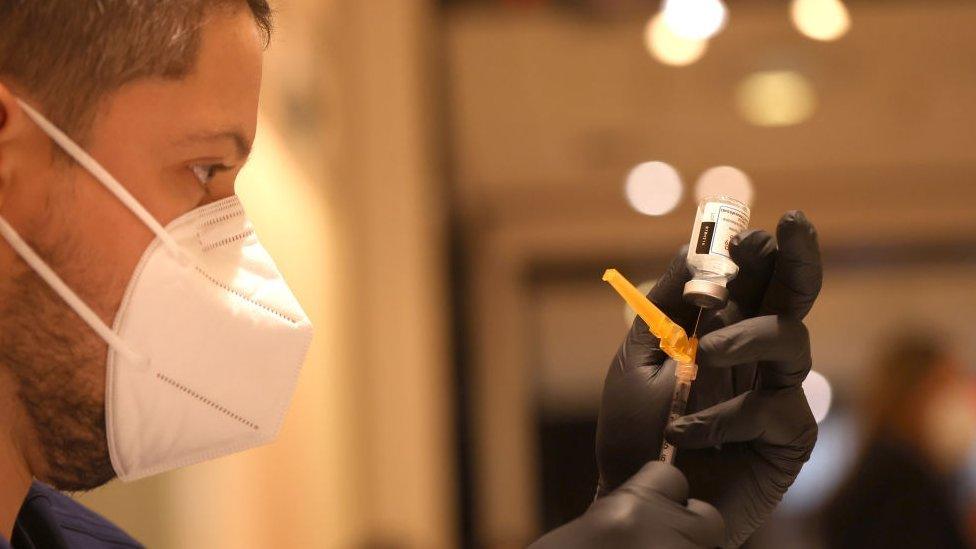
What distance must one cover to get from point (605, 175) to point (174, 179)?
130 inches

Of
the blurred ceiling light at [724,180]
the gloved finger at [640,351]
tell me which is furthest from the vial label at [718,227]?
the blurred ceiling light at [724,180]

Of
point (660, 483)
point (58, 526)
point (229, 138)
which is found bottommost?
point (58, 526)

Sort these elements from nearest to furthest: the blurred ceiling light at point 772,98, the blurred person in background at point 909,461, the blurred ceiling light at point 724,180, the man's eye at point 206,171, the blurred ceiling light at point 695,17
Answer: the man's eye at point 206,171 < the blurred person in background at point 909,461 < the blurred ceiling light at point 695,17 < the blurred ceiling light at point 724,180 < the blurred ceiling light at point 772,98

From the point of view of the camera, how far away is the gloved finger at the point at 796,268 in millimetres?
1135

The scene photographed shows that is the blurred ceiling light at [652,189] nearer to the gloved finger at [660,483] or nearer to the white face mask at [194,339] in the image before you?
the white face mask at [194,339]

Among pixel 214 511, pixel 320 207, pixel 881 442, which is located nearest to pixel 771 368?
pixel 214 511

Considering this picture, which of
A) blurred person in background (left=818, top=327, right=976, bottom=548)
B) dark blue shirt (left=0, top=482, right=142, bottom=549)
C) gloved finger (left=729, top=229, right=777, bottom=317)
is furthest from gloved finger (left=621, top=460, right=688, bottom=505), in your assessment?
blurred person in background (left=818, top=327, right=976, bottom=548)

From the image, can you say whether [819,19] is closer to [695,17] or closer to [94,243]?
[695,17]

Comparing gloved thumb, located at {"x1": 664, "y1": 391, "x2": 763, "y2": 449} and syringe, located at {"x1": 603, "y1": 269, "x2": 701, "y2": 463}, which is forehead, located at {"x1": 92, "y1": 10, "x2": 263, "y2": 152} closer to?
syringe, located at {"x1": 603, "y1": 269, "x2": 701, "y2": 463}

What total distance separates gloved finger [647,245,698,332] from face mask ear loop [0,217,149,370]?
57cm

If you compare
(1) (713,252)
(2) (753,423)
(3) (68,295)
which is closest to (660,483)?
(2) (753,423)

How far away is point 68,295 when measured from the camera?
1.17 metres

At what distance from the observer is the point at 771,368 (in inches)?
46.8

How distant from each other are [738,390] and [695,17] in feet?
9.92
